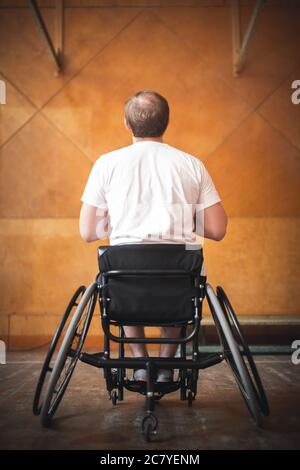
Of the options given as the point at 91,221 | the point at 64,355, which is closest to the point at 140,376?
the point at 64,355

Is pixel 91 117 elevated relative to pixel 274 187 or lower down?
elevated

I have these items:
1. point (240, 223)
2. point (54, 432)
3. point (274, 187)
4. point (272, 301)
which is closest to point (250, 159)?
point (274, 187)

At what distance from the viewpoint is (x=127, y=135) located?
4074 mm

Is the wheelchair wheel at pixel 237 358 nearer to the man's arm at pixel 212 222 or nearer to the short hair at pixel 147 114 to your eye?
the man's arm at pixel 212 222

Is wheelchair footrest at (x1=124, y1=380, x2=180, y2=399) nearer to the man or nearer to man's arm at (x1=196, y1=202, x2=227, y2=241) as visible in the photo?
the man

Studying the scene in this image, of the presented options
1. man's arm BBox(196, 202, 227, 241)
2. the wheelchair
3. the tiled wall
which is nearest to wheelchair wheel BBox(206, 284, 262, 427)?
the wheelchair

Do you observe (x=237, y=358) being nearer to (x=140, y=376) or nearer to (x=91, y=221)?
(x=140, y=376)

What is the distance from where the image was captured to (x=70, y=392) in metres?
2.30

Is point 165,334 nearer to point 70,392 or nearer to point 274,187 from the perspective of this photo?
point 70,392

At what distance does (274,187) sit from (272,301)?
1049 mm

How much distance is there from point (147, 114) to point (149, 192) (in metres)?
0.34

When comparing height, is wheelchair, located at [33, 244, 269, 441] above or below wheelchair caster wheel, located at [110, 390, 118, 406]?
above

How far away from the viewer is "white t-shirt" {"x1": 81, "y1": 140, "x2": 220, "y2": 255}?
63.5 inches

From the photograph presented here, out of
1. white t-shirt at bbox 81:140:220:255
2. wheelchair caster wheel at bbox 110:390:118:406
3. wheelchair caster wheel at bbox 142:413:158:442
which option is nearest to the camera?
wheelchair caster wheel at bbox 142:413:158:442
